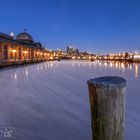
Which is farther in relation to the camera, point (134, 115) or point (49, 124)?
point (134, 115)

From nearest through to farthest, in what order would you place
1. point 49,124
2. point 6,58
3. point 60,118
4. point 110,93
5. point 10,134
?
point 110,93 → point 10,134 → point 49,124 → point 60,118 → point 6,58

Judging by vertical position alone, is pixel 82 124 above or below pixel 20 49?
below

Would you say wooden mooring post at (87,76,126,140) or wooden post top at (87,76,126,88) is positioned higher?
wooden post top at (87,76,126,88)

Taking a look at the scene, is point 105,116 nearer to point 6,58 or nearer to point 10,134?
point 10,134

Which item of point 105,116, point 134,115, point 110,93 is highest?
point 110,93

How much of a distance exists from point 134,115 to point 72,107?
2579 millimetres

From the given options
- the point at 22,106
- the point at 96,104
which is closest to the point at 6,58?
the point at 22,106

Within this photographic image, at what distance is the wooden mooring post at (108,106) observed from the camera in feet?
9.92

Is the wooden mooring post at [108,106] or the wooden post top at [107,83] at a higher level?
the wooden post top at [107,83]

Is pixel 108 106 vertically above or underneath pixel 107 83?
underneath

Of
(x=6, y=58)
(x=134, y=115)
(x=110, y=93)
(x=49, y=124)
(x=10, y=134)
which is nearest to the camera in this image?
→ (x=110, y=93)

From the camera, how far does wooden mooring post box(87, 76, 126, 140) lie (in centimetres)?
302

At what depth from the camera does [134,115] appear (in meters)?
7.69

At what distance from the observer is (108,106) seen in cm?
304
